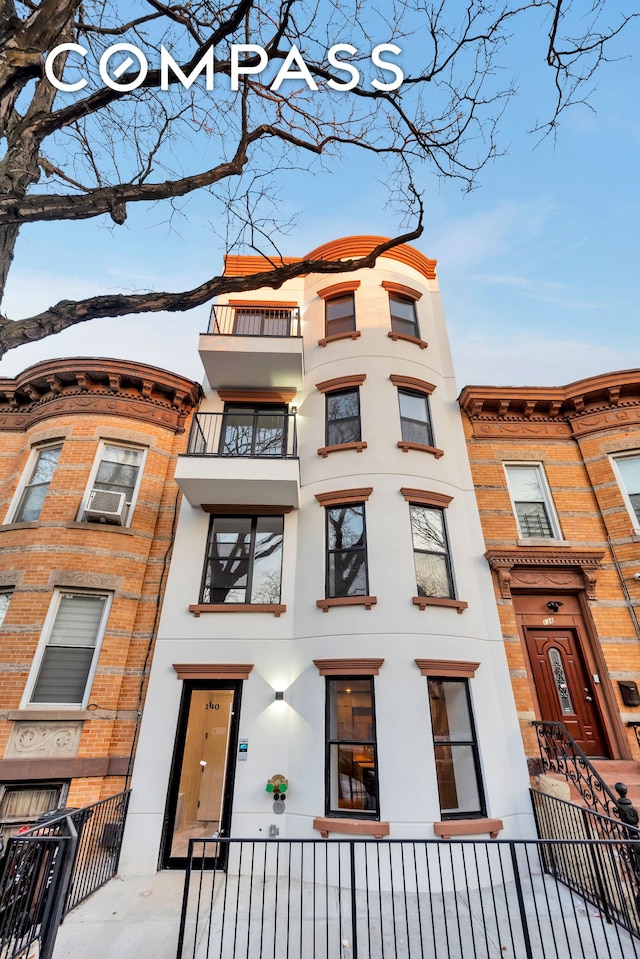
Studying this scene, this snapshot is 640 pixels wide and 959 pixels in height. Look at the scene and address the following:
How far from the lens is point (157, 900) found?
19.1 feet

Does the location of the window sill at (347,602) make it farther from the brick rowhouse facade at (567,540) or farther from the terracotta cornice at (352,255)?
the terracotta cornice at (352,255)

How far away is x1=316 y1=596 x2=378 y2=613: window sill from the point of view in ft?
25.5

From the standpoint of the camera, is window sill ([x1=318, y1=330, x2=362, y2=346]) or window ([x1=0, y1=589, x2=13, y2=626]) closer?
window ([x1=0, y1=589, x2=13, y2=626])

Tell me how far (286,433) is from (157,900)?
25.9ft

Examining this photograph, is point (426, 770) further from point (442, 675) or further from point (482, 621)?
point (482, 621)

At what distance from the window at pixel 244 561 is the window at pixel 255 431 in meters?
1.65

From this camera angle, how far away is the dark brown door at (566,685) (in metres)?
7.96

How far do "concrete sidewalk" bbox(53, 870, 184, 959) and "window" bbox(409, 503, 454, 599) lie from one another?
5.49 metres

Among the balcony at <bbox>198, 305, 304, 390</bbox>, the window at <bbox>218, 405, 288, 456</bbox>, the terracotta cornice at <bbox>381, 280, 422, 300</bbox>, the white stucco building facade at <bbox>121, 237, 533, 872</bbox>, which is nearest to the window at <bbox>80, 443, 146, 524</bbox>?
the white stucco building facade at <bbox>121, 237, 533, 872</bbox>

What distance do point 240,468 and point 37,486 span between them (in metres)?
4.57

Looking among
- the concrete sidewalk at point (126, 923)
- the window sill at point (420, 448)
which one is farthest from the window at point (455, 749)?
the window sill at point (420, 448)

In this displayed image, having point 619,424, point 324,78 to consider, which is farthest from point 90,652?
point 619,424

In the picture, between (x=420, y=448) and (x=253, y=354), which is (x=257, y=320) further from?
(x=420, y=448)

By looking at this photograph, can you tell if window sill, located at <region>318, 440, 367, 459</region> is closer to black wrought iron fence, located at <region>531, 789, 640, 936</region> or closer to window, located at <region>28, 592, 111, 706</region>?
window, located at <region>28, 592, 111, 706</region>
